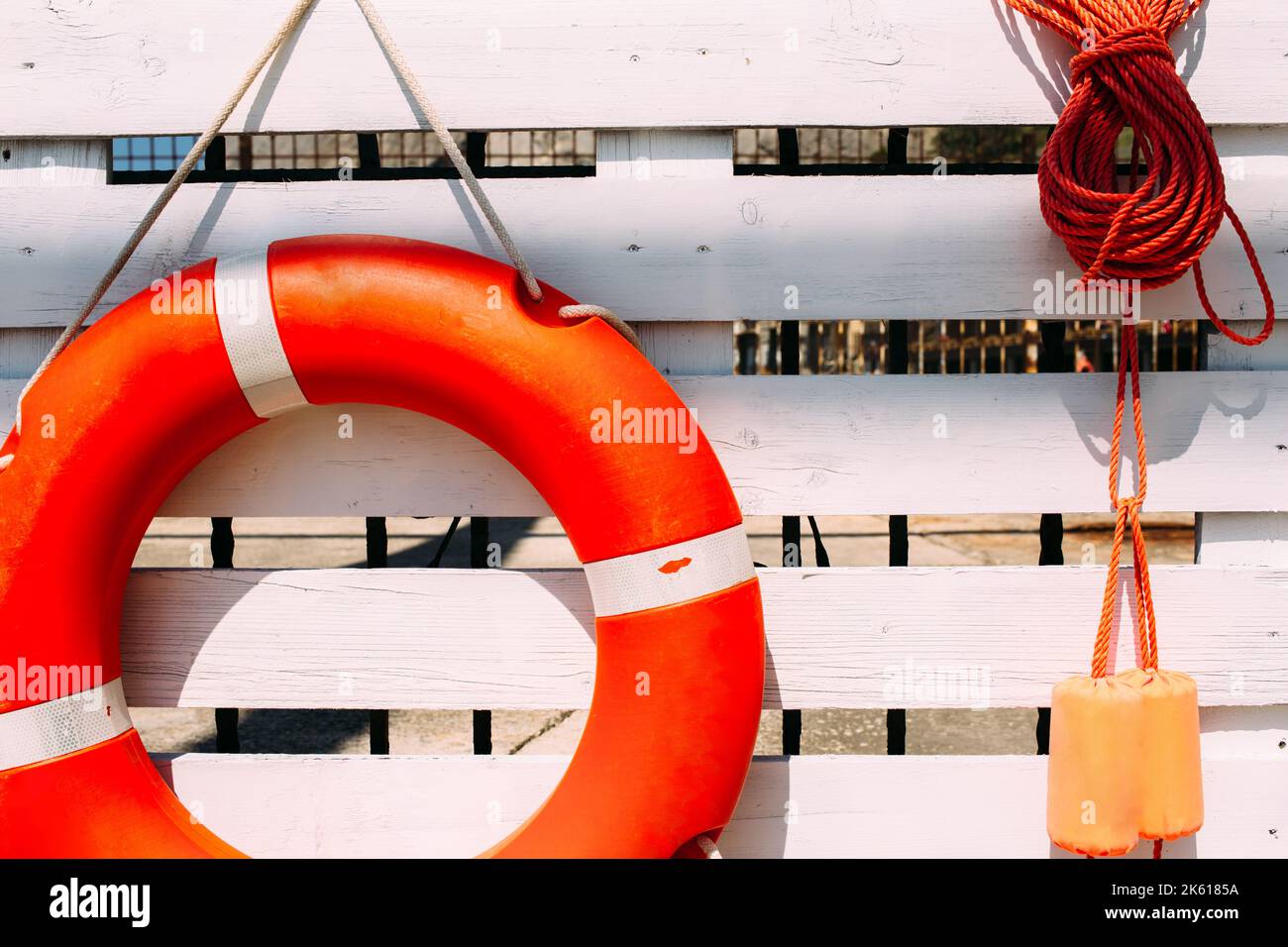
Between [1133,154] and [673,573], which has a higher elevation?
[1133,154]

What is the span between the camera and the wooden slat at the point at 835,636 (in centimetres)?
140

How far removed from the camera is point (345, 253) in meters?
1.27

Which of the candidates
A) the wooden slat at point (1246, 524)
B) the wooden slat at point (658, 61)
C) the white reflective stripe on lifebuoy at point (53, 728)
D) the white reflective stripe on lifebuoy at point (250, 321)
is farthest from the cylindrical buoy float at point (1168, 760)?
the white reflective stripe on lifebuoy at point (53, 728)

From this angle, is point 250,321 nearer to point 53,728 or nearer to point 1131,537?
point 53,728

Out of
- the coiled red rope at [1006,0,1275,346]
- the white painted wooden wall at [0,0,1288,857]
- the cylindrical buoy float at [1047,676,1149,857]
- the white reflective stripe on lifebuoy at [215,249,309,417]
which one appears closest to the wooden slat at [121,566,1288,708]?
the white painted wooden wall at [0,0,1288,857]

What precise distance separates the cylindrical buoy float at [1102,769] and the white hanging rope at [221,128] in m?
0.75

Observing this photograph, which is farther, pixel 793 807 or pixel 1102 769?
pixel 793 807

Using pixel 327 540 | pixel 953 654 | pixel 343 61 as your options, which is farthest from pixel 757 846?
pixel 327 540

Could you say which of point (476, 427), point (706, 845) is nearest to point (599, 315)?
point (476, 427)

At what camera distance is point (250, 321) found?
126cm

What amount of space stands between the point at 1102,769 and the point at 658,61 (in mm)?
1087

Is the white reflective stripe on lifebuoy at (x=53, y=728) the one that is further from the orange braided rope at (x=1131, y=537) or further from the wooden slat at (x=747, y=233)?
the orange braided rope at (x=1131, y=537)

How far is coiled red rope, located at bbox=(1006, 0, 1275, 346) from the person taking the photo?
1.25 metres

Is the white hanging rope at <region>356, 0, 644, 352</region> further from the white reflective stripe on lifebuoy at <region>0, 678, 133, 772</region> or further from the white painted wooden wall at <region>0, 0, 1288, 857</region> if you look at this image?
the white reflective stripe on lifebuoy at <region>0, 678, 133, 772</region>
